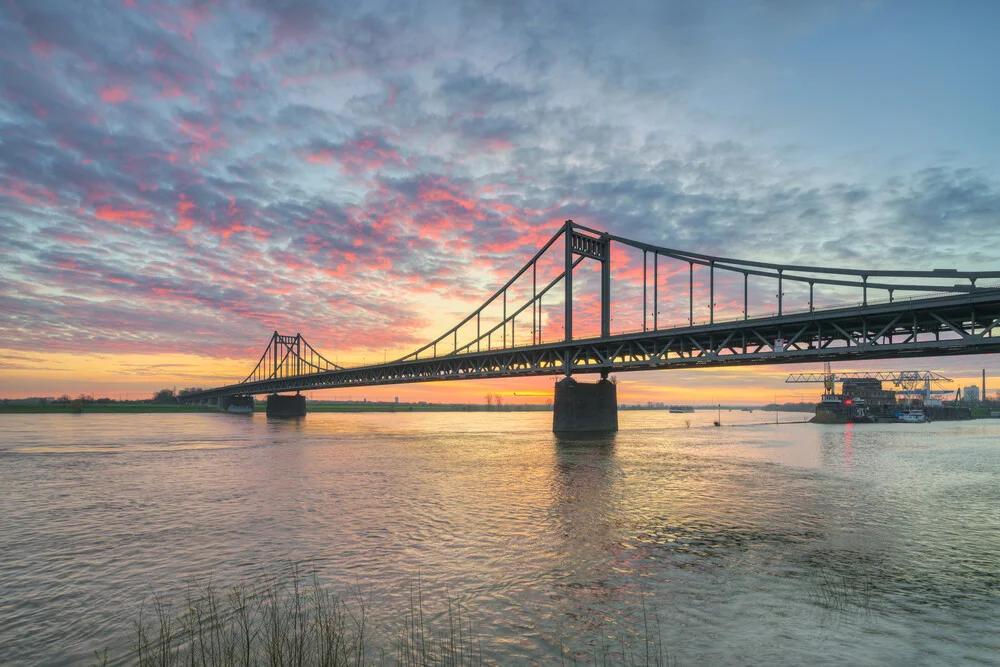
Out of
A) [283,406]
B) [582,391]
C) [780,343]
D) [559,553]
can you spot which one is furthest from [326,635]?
[283,406]

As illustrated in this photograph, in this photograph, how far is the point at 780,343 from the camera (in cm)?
5419

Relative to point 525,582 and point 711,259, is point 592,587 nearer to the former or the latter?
point 525,582

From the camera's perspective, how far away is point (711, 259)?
6456 centimetres

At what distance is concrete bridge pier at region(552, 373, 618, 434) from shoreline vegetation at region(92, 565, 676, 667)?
61.5m

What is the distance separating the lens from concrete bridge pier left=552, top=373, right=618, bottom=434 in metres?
73.2

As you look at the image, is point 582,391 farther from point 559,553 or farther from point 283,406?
point 283,406

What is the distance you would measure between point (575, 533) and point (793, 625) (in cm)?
839

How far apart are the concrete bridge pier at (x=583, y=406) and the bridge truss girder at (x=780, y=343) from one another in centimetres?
258

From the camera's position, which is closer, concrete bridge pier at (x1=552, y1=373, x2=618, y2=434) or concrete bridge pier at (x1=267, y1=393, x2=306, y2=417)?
concrete bridge pier at (x1=552, y1=373, x2=618, y2=434)

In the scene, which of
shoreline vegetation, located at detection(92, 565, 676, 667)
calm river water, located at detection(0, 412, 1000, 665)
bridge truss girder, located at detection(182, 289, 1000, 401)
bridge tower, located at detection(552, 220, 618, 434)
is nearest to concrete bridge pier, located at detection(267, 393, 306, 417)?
bridge truss girder, located at detection(182, 289, 1000, 401)

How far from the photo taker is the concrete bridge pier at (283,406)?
486 ft

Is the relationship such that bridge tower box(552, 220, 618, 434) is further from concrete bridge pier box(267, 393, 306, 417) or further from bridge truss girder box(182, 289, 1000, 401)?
concrete bridge pier box(267, 393, 306, 417)

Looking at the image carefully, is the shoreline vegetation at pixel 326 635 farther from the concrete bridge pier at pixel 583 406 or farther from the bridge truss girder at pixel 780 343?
the concrete bridge pier at pixel 583 406

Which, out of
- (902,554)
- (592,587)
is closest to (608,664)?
(592,587)
